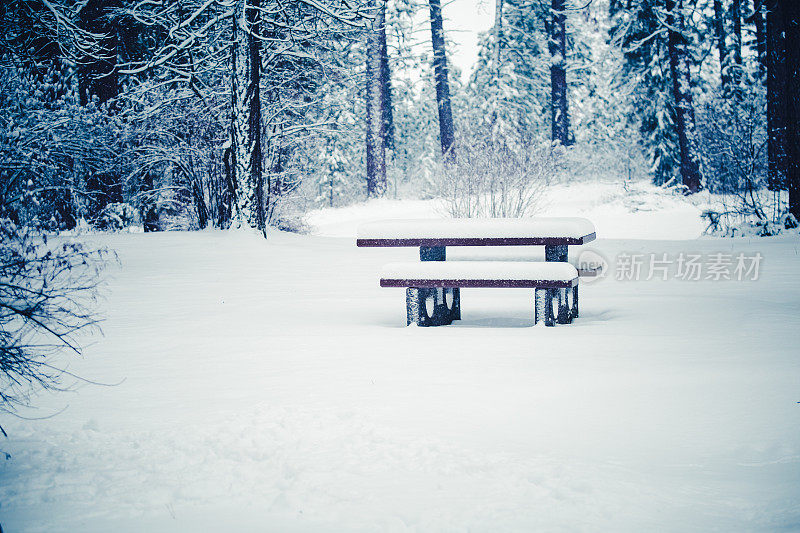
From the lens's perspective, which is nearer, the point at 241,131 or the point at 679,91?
the point at 241,131

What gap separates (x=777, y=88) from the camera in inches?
521

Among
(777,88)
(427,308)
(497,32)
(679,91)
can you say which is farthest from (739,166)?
(497,32)

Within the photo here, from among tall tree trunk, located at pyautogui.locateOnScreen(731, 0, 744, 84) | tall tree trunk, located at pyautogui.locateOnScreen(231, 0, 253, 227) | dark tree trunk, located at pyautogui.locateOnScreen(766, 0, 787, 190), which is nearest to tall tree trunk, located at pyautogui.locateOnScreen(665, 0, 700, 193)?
tall tree trunk, located at pyautogui.locateOnScreen(731, 0, 744, 84)

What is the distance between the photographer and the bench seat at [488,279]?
587cm

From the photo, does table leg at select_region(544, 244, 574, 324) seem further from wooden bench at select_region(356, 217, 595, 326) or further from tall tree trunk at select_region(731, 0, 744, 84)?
tall tree trunk at select_region(731, 0, 744, 84)

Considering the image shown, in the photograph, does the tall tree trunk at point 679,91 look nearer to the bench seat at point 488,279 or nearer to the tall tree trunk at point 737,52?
the tall tree trunk at point 737,52

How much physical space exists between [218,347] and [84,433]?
1.93 metres

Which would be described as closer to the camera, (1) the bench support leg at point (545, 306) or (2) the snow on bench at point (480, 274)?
(2) the snow on bench at point (480, 274)

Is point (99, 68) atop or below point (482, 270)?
atop

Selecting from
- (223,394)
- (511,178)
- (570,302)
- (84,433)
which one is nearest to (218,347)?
(223,394)

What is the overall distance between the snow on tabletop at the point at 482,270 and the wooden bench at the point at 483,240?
0.4 inches

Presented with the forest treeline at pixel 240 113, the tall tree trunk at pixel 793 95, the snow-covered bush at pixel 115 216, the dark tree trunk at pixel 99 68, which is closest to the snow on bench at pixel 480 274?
the forest treeline at pixel 240 113

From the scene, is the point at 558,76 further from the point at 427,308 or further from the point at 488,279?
the point at 488,279

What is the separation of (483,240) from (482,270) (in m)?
0.25
